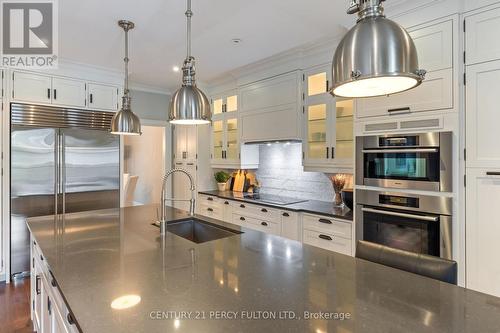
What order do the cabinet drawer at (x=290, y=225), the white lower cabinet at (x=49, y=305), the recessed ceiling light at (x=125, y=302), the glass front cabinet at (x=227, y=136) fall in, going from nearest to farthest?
the recessed ceiling light at (x=125, y=302) → the white lower cabinet at (x=49, y=305) → the cabinet drawer at (x=290, y=225) → the glass front cabinet at (x=227, y=136)

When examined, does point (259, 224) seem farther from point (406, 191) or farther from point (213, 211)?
point (406, 191)

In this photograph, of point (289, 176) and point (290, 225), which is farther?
point (289, 176)

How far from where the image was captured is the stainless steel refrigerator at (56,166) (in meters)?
3.36

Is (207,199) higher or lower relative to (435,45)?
lower

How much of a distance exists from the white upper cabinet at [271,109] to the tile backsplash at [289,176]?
413 mm

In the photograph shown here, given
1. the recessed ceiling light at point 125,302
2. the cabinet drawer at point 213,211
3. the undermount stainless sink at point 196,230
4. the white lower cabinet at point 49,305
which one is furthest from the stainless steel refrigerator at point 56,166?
the recessed ceiling light at point 125,302

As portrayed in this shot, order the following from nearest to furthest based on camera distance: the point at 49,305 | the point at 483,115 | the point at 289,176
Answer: the point at 49,305 → the point at 483,115 → the point at 289,176

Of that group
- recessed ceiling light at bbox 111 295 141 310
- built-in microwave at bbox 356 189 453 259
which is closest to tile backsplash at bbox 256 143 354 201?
built-in microwave at bbox 356 189 453 259

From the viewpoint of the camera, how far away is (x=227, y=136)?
172 inches

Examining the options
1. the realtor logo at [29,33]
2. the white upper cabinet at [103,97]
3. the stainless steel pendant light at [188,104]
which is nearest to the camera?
the stainless steel pendant light at [188,104]

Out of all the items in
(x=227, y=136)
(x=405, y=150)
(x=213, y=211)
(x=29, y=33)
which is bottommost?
(x=213, y=211)

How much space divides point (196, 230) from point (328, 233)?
1258mm

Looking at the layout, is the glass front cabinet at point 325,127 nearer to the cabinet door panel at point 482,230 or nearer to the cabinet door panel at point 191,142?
the cabinet door panel at point 482,230

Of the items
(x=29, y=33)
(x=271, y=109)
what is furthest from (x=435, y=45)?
(x=29, y=33)
